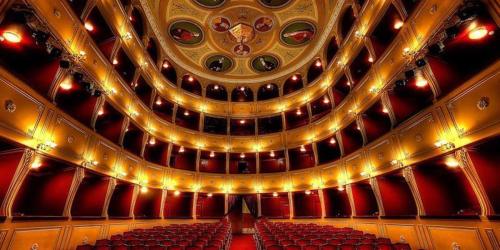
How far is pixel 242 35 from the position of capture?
14414 millimetres

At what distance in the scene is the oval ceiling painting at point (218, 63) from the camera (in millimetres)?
16453

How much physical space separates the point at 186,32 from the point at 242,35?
363cm

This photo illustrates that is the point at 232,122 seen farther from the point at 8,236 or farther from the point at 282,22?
the point at 8,236

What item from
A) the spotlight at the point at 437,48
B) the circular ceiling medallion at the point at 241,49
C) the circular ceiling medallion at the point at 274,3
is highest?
the circular ceiling medallion at the point at 274,3

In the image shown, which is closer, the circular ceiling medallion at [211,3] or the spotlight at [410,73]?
the spotlight at [410,73]

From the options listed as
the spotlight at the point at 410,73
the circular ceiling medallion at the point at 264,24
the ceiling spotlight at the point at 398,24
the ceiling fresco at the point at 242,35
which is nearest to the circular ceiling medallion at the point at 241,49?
the ceiling fresco at the point at 242,35

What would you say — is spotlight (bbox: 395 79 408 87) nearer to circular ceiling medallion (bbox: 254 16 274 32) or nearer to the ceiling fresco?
the ceiling fresco

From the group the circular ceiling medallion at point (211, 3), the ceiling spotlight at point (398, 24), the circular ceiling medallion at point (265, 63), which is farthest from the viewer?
the circular ceiling medallion at point (265, 63)

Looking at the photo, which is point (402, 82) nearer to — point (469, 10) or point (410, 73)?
point (410, 73)

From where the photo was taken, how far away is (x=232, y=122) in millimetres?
17516

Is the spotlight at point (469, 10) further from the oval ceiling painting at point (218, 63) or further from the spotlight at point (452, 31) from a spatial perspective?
the oval ceiling painting at point (218, 63)

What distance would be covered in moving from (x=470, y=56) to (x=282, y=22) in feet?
32.8

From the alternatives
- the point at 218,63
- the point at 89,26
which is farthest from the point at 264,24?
the point at 89,26

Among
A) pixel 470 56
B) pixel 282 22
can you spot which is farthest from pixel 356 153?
pixel 282 22
